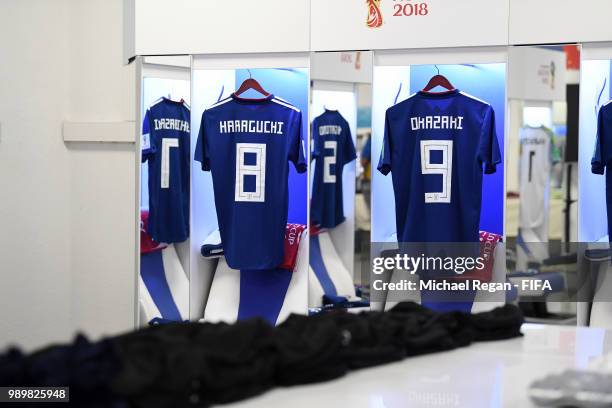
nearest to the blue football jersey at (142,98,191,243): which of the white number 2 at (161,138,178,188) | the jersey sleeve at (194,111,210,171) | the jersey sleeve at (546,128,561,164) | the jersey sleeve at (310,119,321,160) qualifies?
the white number 2 at (161,138,178,188)

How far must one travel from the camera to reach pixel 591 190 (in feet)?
14.6

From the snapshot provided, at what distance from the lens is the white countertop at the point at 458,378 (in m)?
1.57

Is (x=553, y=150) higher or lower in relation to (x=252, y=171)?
higher

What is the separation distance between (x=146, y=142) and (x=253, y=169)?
0.70 m

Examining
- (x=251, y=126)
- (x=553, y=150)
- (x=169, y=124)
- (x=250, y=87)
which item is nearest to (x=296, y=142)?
(x=251, y=126)

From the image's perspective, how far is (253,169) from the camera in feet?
15.7

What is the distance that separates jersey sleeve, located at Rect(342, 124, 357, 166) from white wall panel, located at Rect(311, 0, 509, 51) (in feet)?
2.74

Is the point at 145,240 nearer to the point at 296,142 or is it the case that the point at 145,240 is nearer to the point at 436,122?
the point at 296,142

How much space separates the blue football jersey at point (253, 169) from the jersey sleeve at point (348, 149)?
0.60m

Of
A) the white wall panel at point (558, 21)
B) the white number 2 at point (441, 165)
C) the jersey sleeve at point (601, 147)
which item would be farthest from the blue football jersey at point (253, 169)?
the jersey sleeve at point (601, 147)

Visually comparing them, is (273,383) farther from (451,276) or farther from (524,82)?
(524,82)

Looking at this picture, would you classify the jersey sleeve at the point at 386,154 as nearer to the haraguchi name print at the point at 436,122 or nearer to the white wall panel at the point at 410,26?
the haraguchi name print at the point at 436,122

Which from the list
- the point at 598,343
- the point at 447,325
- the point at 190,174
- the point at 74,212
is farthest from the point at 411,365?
the point at 74,212

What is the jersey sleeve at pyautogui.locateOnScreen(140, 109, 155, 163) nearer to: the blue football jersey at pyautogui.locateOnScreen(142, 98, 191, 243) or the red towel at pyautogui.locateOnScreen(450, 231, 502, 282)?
the blue football jersey at pyautogui.locateOnScreen(142, 98, 191, 243)
